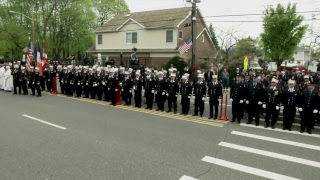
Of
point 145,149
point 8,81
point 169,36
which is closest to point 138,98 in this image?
point 145,149

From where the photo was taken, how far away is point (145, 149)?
795 centimetres

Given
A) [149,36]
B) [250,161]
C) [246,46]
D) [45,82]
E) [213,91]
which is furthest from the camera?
[246,46]

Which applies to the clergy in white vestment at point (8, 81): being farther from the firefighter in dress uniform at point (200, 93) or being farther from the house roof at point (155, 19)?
the house roof at point (155, 19)

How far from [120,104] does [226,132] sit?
23.1 ft

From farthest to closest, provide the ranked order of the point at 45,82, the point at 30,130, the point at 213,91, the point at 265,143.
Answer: the point at 45,82
the point at 213,91
the point at 30,130
the point at 265,143

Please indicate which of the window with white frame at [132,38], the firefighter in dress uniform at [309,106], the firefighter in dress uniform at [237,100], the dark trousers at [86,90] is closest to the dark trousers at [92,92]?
the dark trousers at [86,90]

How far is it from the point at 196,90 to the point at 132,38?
80.2 feet

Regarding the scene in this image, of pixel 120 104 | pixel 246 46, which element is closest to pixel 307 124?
pixel 120 104

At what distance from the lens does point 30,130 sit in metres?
9.83

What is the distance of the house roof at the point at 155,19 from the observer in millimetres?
33469

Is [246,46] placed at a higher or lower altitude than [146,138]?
higher

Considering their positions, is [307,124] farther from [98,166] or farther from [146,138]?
[98,166]

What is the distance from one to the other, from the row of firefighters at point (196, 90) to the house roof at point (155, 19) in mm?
15935

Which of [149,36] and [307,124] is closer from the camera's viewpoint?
[307,124]
